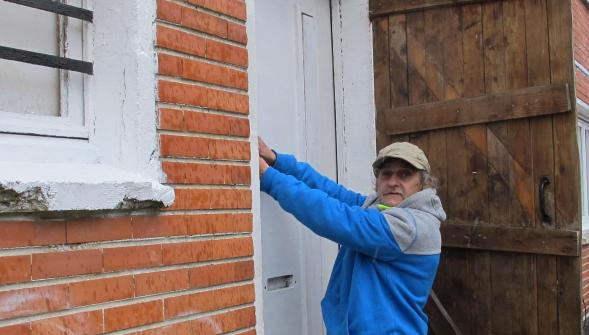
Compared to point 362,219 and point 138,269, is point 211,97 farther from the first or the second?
point 362,219

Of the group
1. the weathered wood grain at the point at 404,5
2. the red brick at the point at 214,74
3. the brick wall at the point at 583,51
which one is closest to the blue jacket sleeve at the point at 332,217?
the red brick at the point at 214,74

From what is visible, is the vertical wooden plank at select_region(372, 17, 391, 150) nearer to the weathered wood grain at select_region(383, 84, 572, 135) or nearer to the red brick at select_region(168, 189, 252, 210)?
the weathered wood grain at select_region(383, 84, 572, 135)

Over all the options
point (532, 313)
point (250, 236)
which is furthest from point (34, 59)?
point (532, 313)

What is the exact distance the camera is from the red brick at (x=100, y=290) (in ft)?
5.54

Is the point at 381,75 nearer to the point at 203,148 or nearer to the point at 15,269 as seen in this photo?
the point at 203,148

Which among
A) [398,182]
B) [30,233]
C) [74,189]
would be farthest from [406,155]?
[30,233]

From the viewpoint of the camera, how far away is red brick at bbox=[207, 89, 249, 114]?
6.86 feet

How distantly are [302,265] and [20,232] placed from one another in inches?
69.9

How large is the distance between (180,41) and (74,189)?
0.64m

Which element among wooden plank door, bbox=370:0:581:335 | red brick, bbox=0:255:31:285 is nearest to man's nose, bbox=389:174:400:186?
wooden plank door, bbox=370:0:581:335

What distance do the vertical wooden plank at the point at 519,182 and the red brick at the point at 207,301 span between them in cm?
161

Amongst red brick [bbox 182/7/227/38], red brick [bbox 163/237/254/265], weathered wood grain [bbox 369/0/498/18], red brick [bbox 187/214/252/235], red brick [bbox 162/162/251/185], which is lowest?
red brick [bbox 163/237/254/265]

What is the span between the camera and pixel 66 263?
5.48ft

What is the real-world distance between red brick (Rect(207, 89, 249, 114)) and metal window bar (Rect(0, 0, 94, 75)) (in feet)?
1.34
